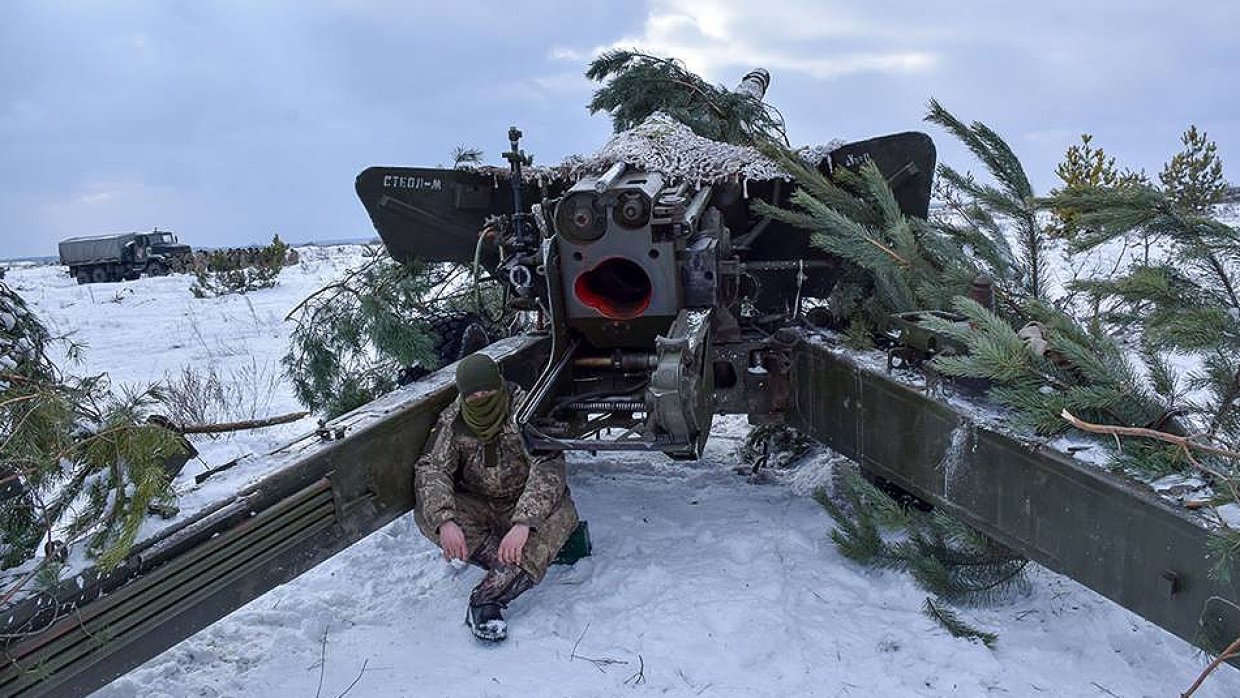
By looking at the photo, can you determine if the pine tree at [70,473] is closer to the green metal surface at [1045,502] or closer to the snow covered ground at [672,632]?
the snow covered ground at [672,632]

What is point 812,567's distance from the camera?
3924 millimetres

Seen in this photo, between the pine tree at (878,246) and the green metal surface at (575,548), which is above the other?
the pine tree at (878,246)

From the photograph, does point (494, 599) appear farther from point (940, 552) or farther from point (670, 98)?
point (670, 98)

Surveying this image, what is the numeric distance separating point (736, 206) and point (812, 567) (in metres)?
2.19

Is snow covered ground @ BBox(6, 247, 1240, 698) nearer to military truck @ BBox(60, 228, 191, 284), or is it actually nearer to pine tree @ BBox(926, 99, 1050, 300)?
pine tree @ BBox(926, 99, 1050, 300)

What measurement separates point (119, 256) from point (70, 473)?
30840 millimetres

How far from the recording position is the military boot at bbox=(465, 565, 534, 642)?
3.42 metres

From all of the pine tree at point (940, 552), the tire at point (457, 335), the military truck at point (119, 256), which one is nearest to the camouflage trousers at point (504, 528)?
the pine tree at point (940, 552)

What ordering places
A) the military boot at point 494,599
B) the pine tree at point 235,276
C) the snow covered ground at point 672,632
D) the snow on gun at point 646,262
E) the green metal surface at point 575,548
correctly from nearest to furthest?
the snow covered ground at point 672,632
the military boot at point 494,599
the snow on gun at point 646,262
the green metal surface at point 575,548
the pine tree at point 235,276

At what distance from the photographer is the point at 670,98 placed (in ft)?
24.3

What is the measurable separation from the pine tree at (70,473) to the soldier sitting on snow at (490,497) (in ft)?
3.74

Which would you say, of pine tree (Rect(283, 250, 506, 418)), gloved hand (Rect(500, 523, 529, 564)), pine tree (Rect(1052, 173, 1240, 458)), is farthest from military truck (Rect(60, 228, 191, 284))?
pine tree (Rect(1052, 173, 1240, 458))

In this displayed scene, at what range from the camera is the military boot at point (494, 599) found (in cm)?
342

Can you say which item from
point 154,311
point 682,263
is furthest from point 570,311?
point 154,311
